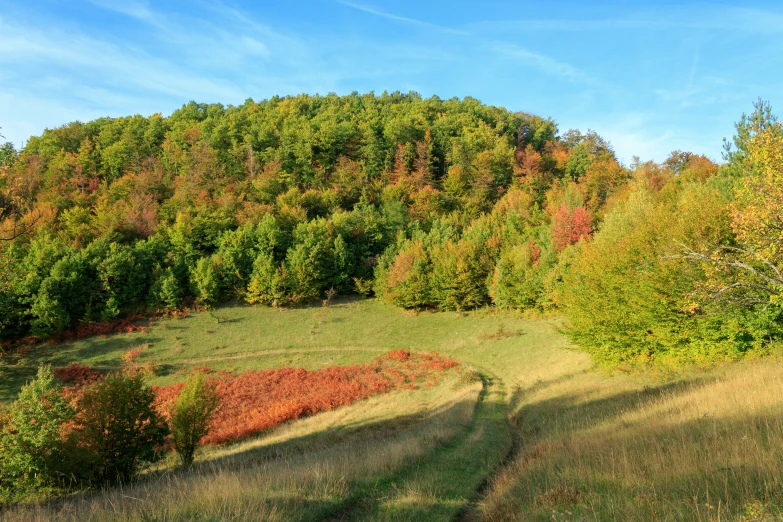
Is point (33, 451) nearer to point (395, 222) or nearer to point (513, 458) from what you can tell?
point (513, 458)

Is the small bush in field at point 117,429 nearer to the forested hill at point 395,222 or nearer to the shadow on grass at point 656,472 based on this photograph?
the forested hill at point 395,222

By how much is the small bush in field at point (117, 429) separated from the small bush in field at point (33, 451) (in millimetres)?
649

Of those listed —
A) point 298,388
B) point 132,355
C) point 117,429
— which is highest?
point 117,429

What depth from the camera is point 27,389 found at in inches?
566

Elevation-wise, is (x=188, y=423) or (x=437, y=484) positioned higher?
(x=437, y=484)

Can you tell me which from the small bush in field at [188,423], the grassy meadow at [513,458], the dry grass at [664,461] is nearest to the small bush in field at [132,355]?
the grassy meadow at [513,458]

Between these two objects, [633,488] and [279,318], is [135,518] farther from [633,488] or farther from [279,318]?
[279,318]

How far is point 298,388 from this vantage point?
101ft

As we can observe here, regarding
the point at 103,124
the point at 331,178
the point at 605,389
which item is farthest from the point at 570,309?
the point at 103,124

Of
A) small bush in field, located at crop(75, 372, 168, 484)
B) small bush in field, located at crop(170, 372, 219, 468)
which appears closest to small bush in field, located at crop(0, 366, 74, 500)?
small bush in field, located at crop(75, 372, 168, 484)

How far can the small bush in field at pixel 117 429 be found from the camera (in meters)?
13.9

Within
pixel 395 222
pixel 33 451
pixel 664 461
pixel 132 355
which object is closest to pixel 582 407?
pixel 664 461

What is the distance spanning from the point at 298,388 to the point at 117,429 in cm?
1703

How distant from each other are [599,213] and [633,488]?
185 feet
